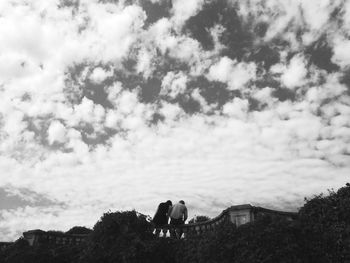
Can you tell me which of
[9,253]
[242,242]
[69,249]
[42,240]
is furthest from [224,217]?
[9,253]

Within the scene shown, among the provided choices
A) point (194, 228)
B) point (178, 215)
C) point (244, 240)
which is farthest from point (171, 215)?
point (244, 240)

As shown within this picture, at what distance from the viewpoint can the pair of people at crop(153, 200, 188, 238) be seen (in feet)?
50.9

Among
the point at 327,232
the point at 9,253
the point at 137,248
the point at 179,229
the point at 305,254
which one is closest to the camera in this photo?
the point at 305,254

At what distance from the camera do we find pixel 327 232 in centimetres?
1135

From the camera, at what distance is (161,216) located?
16.1 metres

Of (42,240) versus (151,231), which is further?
(42,240)

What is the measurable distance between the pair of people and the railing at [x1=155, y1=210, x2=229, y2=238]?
1.5 inches

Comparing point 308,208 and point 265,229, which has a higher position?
point 308,208

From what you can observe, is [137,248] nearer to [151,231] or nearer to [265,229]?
[151,231]

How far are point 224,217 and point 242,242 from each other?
1807 millimetres

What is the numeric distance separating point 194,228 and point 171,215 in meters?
1.55

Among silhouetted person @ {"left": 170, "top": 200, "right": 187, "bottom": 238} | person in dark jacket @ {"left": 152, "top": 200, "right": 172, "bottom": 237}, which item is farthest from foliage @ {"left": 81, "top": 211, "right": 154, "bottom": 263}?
silhouetted person @ {"left": 170, "top": 200, "right": 187, "bottom": 238}

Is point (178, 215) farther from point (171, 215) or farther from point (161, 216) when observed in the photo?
point (161, 216)

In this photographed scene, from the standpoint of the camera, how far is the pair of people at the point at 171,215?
611 inches
